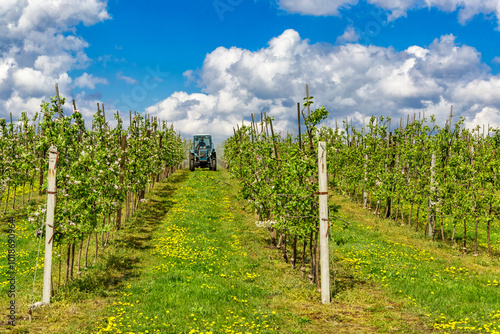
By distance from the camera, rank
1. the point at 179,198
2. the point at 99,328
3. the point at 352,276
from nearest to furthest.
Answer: the point at 99,328
the point at 352,276
the point at 179,198

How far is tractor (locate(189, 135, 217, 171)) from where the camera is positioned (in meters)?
51.0

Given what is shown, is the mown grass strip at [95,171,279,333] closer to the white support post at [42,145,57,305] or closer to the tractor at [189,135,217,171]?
the white support post at [42,145,57,305]

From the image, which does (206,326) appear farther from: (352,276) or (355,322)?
(352,276)

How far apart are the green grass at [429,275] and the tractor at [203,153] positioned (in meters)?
30.8

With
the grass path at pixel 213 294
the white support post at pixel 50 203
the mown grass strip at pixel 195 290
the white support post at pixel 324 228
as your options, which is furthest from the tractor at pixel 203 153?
the white support post at pixel 324 228

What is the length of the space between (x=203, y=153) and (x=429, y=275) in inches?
1589

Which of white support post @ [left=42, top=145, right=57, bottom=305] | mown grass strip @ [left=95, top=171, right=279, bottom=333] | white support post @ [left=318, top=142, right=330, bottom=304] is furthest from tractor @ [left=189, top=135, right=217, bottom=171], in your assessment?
white support post @ [left=318, top=142, right=330, bottom=304]

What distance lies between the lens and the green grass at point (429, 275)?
988cm

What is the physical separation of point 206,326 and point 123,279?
5408 millimetres

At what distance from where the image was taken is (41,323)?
9000 millimetres

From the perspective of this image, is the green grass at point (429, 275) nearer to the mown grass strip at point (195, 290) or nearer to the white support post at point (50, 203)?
the mown grass strip at point (195, 290)

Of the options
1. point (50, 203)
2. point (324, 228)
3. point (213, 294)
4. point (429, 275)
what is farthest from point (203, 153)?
point (324, 228)

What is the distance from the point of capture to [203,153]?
167ft

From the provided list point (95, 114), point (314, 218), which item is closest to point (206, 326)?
point (314, 218)
